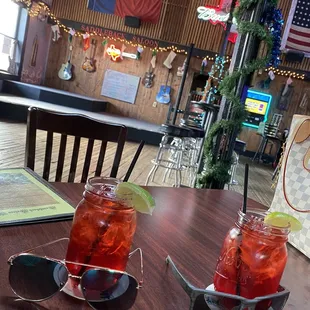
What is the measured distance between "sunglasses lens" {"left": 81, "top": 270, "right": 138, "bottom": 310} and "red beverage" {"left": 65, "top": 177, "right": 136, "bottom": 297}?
0.20ft

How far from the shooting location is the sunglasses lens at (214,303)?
0.44 meters

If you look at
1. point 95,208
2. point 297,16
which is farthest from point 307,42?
point 95,208

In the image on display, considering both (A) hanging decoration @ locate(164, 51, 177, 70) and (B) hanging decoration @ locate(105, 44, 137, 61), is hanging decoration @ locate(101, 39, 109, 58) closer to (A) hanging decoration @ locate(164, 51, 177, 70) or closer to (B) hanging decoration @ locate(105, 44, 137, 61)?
(B) hanging decoration @ locate(105, 44, 137, 61)

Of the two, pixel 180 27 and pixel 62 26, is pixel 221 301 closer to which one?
pixel 180 27

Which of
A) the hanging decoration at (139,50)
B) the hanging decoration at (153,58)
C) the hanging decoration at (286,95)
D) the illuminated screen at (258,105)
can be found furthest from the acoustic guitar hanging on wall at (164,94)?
the hanging decoration at (286,95)

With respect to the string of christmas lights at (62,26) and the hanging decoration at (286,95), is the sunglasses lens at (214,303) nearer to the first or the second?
the string of christmas lights at (62,26)

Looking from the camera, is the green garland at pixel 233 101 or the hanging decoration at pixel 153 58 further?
the hanging decoration at pixel 153 58

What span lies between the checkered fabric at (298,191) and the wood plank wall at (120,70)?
904 centimetres

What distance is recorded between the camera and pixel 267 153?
10.1m

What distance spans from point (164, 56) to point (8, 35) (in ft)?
13.5

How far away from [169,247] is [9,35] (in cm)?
912

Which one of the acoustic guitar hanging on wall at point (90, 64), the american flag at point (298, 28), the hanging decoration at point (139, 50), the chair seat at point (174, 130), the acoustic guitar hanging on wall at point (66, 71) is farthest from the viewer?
the acoustic guitar hanging on wall at point (66, 71)

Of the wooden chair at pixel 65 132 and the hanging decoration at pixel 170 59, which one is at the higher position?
the hanging decoration at pixel 170 59

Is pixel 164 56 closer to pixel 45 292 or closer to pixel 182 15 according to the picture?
pixel 182 15
